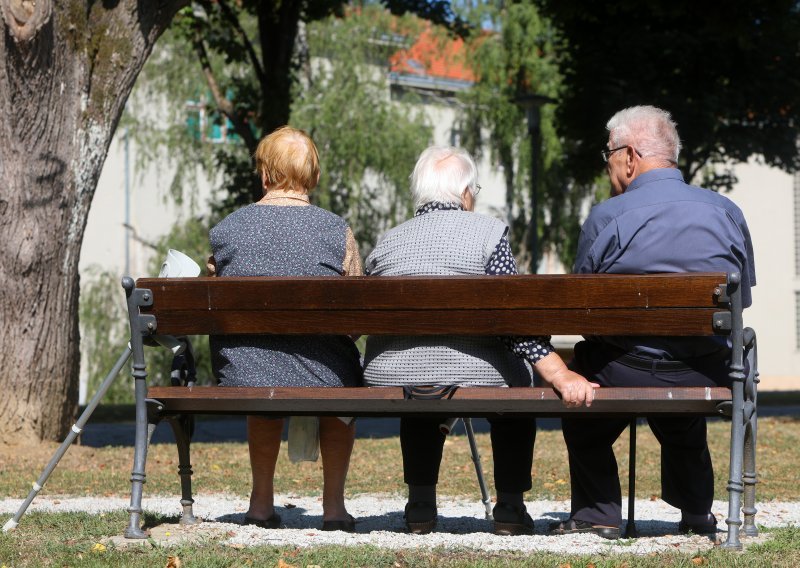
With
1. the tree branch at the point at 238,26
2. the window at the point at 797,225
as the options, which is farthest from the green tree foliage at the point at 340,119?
the window at the point at 797,225

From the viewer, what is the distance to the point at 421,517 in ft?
18.1

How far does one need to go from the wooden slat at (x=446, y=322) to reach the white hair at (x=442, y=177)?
69 cm

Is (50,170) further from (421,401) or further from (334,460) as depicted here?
(421,401)

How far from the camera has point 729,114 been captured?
23062mm

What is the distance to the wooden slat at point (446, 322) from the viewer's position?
4.98m

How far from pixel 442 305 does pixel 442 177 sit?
2.37 feet

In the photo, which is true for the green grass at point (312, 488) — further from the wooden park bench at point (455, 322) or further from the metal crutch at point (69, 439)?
the wooden park bench at point (455, 322)

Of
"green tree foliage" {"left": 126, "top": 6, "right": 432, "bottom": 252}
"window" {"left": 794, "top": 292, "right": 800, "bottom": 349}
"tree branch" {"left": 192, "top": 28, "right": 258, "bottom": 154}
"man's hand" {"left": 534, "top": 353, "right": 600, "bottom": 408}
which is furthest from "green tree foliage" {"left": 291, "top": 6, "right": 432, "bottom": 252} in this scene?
"man's hand" {"left": 534, "top": 353, "right": 600, "bottom": 408}

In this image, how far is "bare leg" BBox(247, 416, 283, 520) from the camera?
572 centimetres

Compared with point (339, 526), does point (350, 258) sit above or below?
above

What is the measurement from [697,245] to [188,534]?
7.45 feet

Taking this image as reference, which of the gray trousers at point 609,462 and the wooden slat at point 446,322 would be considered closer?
the wooden slat at point 446,322

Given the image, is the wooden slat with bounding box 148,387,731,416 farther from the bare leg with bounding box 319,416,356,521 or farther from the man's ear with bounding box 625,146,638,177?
the man's ear with bounding box 625,146,638,177

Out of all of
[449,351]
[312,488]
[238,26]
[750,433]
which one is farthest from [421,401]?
[238,26]
